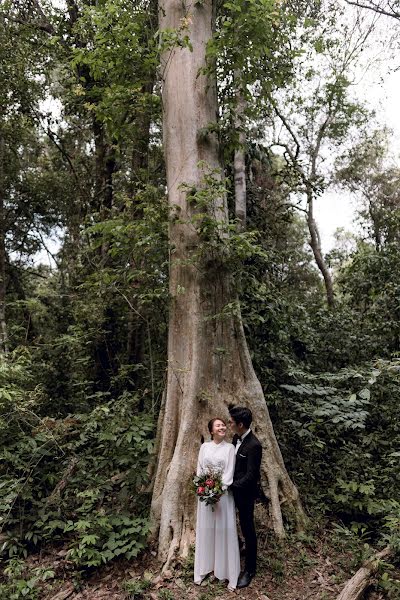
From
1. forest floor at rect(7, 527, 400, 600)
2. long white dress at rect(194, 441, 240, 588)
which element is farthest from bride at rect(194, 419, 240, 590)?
forest floor at rect(7, 527, 400, 600)

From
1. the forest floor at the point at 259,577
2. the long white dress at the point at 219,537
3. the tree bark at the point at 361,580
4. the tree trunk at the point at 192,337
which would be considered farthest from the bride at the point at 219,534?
the tree bark at the point at 361,580

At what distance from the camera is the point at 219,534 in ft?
15.0

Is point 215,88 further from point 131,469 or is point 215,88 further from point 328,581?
point 328,581

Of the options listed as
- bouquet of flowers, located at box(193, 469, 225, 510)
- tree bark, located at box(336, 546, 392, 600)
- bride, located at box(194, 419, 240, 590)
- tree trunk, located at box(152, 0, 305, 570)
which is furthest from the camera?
tree trunk, located at box(152, 0, 305, 570)

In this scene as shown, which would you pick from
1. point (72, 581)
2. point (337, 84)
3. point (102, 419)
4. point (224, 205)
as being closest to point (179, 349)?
point (102, 419)

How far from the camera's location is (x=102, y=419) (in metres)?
6.11

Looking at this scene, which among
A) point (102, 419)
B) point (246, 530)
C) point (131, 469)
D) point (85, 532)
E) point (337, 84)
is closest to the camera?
point (246, 530)

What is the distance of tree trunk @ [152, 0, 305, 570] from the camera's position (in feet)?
17.1

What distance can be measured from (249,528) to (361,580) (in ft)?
3.53

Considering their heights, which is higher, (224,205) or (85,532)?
(224,205)

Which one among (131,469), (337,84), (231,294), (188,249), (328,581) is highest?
(337,84)

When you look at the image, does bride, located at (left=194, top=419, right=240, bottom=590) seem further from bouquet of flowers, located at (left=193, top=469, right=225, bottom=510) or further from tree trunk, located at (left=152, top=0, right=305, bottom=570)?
tree trunk, located at (left=152, top=0, right=305, bottom=570)

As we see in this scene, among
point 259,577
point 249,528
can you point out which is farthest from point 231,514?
point 259,577

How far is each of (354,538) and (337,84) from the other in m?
13.4
